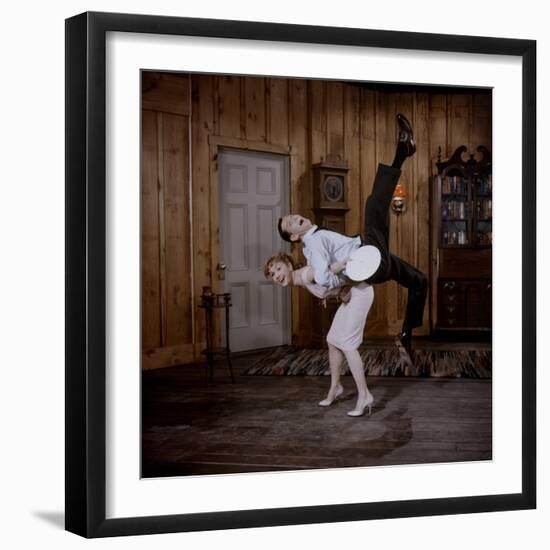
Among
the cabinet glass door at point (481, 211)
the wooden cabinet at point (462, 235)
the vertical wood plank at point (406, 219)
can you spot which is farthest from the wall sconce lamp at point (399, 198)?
the cabinet glass door at point (481, 211)

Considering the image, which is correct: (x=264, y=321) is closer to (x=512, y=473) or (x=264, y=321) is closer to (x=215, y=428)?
(x=215, y=428)

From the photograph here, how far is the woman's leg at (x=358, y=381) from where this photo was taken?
4438 mm

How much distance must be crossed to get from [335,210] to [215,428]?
1809mm

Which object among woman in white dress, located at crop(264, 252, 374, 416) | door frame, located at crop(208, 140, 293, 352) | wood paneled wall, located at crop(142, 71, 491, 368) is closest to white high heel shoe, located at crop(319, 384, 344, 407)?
woman in white dress, located at crop(264, 252, 374, 416)

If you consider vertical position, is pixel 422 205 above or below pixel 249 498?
above

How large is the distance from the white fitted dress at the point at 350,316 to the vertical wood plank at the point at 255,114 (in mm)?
2490

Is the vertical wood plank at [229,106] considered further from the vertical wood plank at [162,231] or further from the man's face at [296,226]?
the man's face at [296,226]

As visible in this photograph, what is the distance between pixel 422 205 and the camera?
841 cm

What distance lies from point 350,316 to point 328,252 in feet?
1.32

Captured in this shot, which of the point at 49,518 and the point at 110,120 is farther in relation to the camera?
the point at 49,518

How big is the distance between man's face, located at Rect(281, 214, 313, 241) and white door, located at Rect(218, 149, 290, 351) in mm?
647

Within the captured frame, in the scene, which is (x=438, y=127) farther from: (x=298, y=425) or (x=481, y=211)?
(x=298, y=425)

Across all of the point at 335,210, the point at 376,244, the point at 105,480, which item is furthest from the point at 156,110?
the point at 105,480

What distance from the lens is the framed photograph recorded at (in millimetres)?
3197
